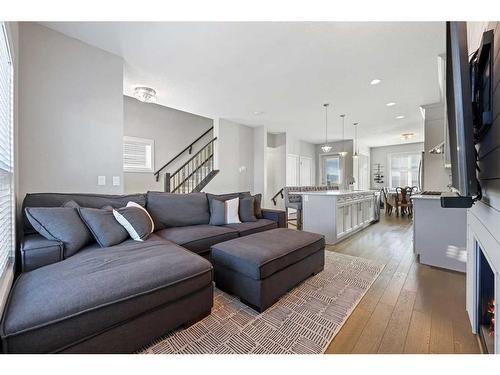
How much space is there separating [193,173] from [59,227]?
386cm

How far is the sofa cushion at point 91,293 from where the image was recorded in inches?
35.8

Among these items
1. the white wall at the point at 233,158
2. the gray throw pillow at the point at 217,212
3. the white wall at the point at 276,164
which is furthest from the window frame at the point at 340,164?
the gray throw pillow at the point at 217,212

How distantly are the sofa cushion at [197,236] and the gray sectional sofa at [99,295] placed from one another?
A: 36 centimetres

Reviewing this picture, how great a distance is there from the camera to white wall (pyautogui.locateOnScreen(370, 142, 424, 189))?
8547 millimetres

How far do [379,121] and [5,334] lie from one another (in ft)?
22.7

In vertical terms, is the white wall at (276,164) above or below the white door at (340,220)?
above

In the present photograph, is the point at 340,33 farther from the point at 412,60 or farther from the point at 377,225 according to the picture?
the point at 377,225

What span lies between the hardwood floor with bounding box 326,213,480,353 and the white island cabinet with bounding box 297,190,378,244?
904 mm

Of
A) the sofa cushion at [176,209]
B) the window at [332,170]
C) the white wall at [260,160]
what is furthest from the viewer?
the window at [332,170]

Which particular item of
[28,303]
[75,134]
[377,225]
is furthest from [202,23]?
[377,225]

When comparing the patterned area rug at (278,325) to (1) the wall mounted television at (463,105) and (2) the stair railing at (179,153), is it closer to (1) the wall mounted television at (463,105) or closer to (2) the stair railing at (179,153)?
(1) the wall mounted television at (463,105)

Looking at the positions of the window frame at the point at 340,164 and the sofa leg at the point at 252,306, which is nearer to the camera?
the sofa leg at the point at 252,306
